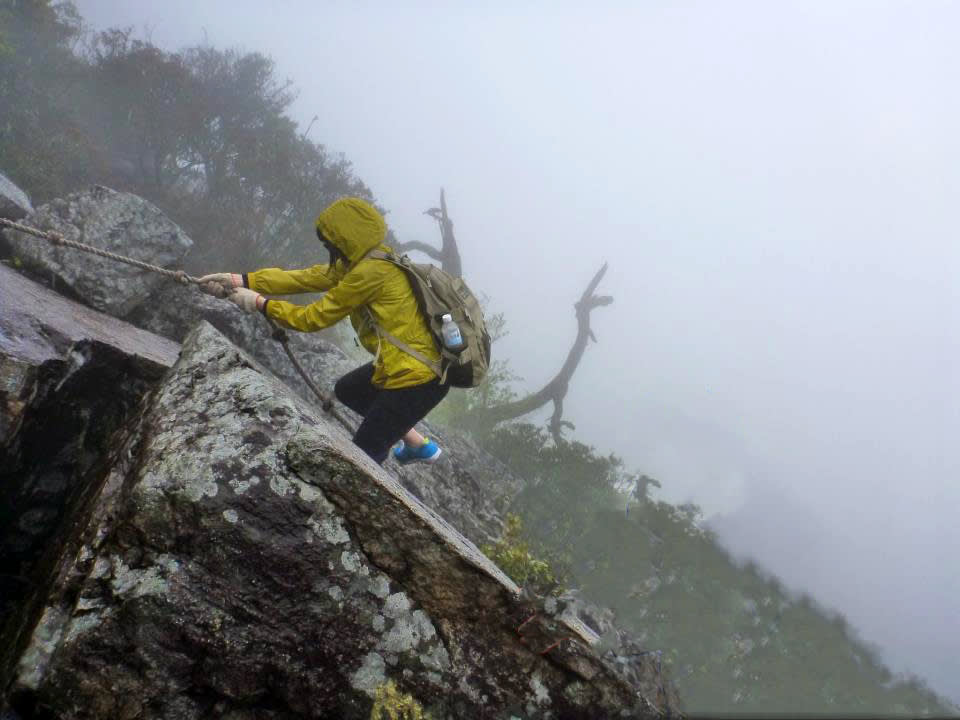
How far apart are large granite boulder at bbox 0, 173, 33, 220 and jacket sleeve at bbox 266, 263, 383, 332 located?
4.90 meters

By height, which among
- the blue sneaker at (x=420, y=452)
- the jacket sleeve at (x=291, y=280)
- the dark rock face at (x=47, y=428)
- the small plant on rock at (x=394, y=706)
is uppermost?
the jacket sleeve at (x=291, y=280)

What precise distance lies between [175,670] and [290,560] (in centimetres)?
52

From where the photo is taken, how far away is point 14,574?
9.56 ft

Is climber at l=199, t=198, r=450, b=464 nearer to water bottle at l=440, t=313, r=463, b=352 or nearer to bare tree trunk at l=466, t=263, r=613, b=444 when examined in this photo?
water bottle at l=440, t=313, r=463, b=352

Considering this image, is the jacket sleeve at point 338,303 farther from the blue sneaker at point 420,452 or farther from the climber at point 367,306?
the blue sneaker at point 420,452

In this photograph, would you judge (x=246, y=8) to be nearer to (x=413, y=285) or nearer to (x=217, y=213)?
(x=217, y=213)

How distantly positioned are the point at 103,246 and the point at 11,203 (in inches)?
51.9

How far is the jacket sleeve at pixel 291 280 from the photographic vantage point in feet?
14.6

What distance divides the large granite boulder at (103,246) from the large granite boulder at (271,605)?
387 cm

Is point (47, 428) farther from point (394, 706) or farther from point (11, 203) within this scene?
point (11, 203)

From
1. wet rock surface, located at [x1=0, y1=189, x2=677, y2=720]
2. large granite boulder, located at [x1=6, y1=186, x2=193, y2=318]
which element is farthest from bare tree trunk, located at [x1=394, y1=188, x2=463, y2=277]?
wet rock surface, located at [x1=0, y1=189, x2=677, y2=720]

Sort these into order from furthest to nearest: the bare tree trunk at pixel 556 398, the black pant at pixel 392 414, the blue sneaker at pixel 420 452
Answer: the bare tree trunk at pixel 556 398 < the blue sneaker at pixel 420 452 < the black pant at pixel 392 414

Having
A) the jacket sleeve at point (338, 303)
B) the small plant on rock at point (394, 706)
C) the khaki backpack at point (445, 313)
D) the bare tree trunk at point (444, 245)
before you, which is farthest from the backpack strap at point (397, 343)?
the bare tree trunk at point (444, 245)

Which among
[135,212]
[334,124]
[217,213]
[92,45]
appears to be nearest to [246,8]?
[334,124]
